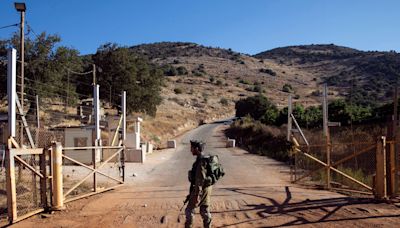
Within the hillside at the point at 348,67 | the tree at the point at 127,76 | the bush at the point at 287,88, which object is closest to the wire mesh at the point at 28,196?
the tree at the point at 127,76

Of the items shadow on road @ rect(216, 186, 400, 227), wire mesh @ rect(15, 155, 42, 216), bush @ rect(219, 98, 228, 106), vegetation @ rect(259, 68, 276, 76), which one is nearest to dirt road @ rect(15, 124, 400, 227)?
shadow on road @ rect(216, 186, 400, 227)

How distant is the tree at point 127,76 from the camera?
168 feet

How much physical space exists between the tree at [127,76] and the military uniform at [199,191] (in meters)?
43.4

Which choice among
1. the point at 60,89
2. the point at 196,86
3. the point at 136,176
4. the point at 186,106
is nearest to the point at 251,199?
the point at 136,176

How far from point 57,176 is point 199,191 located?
445 centimetres

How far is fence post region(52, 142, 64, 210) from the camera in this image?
37.2 ft

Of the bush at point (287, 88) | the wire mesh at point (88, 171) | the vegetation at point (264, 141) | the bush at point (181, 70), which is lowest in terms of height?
the wire mesh at point (88, 171)

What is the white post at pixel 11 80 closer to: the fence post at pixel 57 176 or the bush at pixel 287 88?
the fence post at pixel 57 176

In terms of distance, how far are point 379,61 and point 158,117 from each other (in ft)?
218

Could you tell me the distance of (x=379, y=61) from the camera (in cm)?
11400

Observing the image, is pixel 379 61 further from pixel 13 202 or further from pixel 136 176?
pixel 13 202

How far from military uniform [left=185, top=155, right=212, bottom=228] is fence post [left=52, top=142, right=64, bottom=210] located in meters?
4.23

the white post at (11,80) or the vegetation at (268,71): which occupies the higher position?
the vegetation at (268,71)

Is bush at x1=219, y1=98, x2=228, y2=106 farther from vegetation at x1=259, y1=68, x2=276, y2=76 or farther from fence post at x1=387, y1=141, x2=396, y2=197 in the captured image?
fence post at x1=387, y1=141, x2=396, y2=197
